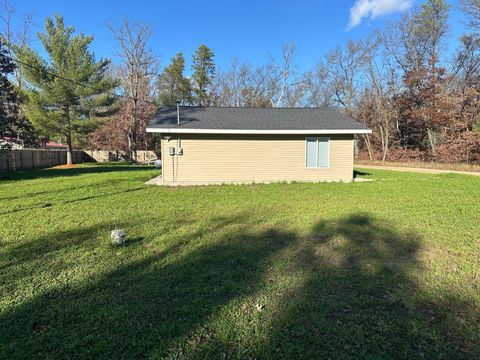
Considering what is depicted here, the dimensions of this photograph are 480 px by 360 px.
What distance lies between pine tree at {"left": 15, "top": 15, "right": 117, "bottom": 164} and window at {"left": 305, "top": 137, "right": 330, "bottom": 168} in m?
15.8

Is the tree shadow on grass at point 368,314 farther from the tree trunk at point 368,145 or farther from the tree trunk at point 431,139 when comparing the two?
the tree trunk at point 368,145

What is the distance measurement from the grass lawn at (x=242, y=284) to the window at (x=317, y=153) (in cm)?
527

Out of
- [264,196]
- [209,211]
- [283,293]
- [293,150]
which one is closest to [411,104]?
[293,150]

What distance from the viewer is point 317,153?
1167 cm

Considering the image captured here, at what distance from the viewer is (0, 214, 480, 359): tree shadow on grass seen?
2232 mm

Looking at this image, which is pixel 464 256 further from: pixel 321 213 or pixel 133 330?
pixel 133 330

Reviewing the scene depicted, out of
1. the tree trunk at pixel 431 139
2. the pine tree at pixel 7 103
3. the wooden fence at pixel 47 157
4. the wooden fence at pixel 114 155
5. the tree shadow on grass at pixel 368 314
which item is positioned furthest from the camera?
the wooden fence at pixel 114 155

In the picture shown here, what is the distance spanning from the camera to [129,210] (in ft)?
22.1

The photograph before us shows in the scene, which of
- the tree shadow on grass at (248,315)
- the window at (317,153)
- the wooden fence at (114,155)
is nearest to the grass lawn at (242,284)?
the tree shadow on grass at (248,315)

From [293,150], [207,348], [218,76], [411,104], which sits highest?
[218,76]

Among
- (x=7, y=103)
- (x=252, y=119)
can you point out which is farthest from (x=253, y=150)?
(x=7, y=103)

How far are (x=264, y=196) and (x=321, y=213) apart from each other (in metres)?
2.34

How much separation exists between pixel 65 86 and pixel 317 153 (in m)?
17.4

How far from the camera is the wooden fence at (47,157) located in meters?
17.1
